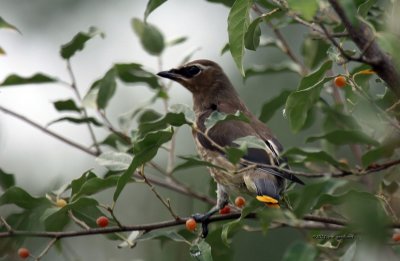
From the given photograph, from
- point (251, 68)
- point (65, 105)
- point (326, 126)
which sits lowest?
point (326, 126)

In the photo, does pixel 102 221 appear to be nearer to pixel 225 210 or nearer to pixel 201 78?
pixel 225 210

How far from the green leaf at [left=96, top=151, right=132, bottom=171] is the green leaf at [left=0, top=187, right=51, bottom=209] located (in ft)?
1.09

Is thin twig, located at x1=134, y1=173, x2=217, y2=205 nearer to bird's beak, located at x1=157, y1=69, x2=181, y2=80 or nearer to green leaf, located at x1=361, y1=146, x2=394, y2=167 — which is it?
bird's beak, located at x1=157, y1=69, x2=181, y2=80

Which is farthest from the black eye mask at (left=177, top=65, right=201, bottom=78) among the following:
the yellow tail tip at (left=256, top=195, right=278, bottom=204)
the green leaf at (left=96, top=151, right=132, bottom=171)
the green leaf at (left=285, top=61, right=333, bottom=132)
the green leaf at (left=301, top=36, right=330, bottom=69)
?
the green leaf at (left=285, top=61, right=333, bottom=132)

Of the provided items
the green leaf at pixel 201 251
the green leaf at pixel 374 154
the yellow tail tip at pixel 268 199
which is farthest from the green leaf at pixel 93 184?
the green leaf at pixel 374 154

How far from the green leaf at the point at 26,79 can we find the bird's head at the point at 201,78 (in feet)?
4.75

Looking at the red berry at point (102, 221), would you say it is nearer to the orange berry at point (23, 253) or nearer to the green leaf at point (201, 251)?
the orange berry at point (23, 253)

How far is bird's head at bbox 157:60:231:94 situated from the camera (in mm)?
6398

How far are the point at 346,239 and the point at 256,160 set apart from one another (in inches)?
33.5

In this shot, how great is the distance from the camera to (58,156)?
9625 mm

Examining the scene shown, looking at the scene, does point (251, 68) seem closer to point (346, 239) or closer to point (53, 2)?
point (346, 239)

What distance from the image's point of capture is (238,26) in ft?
11.4

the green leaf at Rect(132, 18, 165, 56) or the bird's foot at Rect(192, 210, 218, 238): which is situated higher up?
the green leaf at Rect(132, 18, 165, 56)

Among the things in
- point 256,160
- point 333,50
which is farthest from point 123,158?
point 333,50
